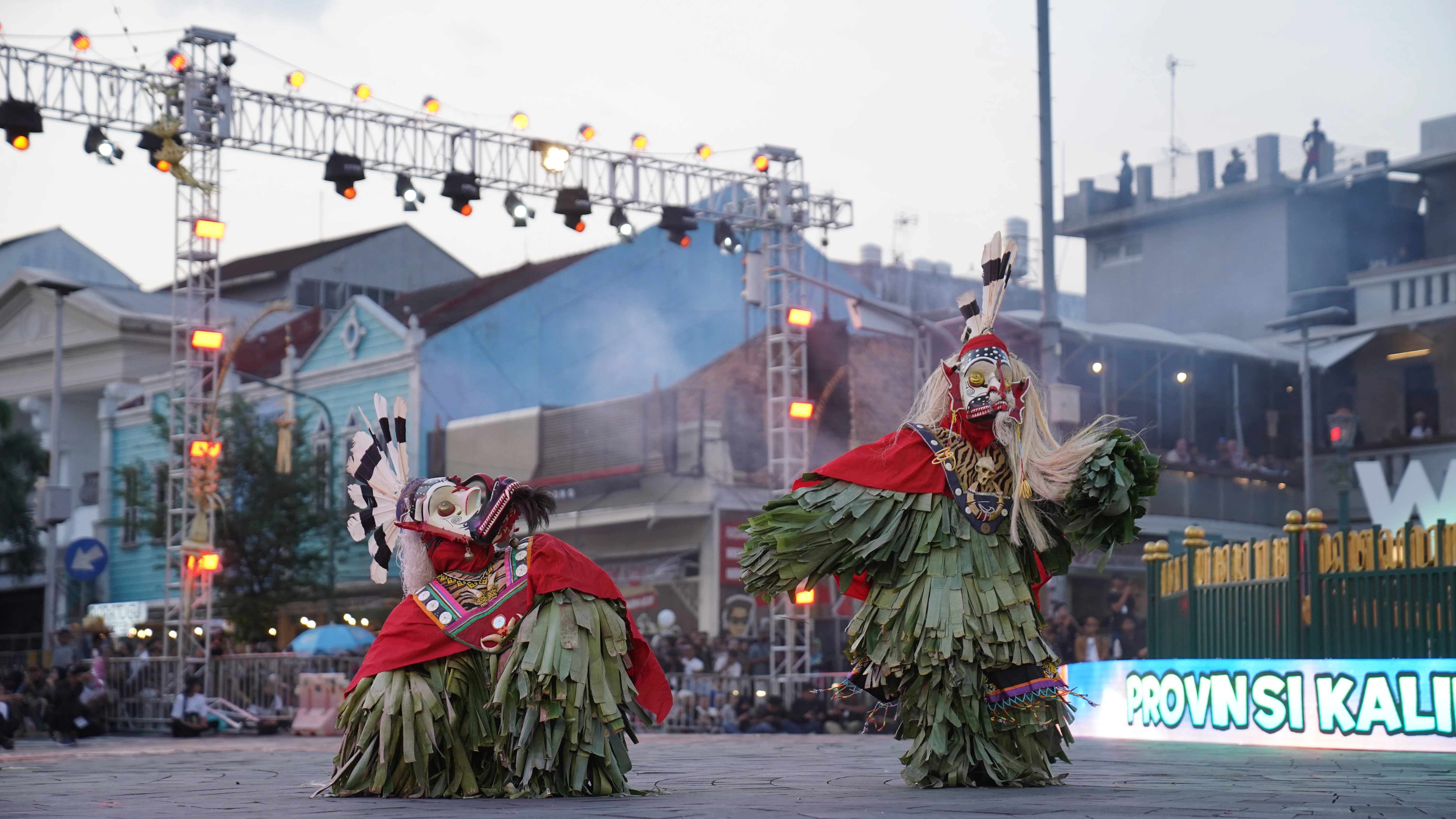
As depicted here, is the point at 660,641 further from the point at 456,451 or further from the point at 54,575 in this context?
the point at 54,575

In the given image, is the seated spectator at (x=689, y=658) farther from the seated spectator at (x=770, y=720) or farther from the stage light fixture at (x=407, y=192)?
the stage light fixture at (x=407, y=192)

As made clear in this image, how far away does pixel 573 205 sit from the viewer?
19.8 meters

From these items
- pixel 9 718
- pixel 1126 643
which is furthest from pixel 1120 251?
pixel 9 718

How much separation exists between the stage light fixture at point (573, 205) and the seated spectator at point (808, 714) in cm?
617

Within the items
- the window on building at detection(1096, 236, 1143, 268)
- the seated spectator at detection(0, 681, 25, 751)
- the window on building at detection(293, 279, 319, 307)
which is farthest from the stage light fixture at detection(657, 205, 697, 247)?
the window on building at detection(293, 279, 319, 307)

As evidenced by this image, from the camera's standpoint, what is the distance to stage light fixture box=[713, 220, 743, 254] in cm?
2084

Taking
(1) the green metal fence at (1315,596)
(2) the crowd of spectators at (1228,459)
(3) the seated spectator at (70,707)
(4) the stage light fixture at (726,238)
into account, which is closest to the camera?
(1) the green metal fence at (1315,596)

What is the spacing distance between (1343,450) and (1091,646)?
14.6 feet

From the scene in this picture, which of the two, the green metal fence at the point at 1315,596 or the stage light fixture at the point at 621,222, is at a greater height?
the stage light fixture at the point at 621,222

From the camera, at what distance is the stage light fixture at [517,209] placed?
65.3 ft

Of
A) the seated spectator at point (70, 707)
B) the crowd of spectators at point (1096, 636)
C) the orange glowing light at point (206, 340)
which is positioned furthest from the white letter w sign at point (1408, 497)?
the seated spectator at point (70, 707)

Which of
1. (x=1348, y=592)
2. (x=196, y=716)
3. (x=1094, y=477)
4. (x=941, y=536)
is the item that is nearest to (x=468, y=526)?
(x=941, y=536)

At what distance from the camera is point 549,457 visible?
2892 centimetres

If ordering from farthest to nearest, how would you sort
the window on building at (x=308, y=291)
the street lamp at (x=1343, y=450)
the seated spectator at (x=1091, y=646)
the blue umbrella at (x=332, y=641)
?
the window on building at (x=308, y=291) < the blue umbrella at (x=332, y=641) < the seated spectator at (x=1091, y=646) < the street lamp at (x=1343, y=450)
